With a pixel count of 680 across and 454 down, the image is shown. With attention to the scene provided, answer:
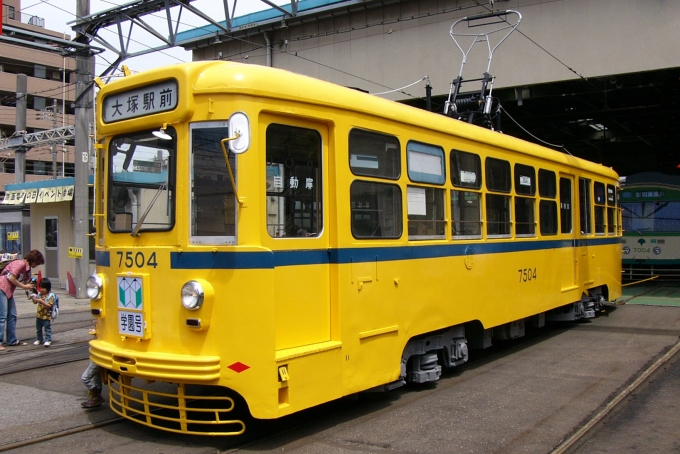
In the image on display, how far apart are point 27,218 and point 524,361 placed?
64.0 ft

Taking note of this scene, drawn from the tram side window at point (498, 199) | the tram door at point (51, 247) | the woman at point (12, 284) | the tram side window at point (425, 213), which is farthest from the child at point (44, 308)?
the tram door at point (51, 247)

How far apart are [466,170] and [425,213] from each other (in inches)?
42.4

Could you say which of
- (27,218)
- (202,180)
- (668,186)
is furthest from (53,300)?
(668,186)

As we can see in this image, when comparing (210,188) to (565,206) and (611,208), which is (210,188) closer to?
(565,206)

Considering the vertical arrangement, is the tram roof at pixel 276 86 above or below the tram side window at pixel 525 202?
above

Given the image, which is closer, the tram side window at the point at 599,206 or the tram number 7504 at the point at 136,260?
the tram number 7504 at the point at 136,260

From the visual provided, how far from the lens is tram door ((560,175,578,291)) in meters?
10.3

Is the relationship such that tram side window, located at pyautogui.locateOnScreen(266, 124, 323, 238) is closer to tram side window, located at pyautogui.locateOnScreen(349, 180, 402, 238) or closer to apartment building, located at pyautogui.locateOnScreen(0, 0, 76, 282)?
tram side window, located at pyautogui.locateOnScreen(349, 180, 402, 238)

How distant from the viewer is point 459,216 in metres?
7.36

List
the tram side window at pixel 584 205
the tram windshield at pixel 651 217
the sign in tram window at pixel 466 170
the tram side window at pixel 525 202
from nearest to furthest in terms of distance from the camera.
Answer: the sign in tram window at pixel 466 170
the tram side window at pixel 525 202
the tram side window at pixel 584 205
the tram windshield at pixel 651 217

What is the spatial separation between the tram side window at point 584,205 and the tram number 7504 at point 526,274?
98.1 inches

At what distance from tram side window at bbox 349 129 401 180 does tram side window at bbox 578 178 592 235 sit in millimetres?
5927

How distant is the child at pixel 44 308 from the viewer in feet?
32.1

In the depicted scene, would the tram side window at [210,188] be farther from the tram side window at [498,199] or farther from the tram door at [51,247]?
the tram door at [51,247]
